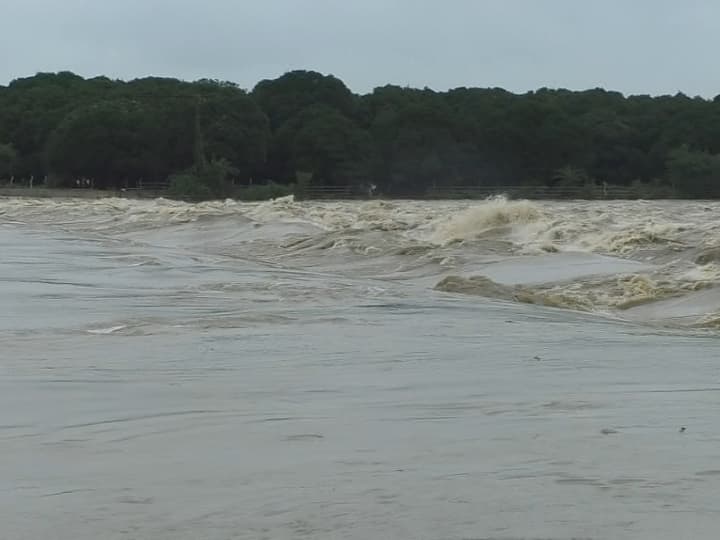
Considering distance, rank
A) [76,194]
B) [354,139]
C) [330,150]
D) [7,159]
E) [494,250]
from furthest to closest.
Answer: [7,159]
[354,139]
[330,150]
[76,194]
[494,250]

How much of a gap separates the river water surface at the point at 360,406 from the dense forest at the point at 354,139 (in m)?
43.2

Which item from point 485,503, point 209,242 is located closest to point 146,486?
point 485,503

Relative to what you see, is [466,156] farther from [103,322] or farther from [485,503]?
[485,503]

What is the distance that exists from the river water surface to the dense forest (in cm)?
4316

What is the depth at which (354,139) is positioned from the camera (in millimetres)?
64312

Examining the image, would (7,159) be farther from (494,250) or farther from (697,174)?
(494,250)

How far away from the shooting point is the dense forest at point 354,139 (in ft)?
193

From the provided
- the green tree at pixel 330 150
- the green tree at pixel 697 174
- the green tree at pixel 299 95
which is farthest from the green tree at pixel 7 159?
the green tree at pixel 697 174

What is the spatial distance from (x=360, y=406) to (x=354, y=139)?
59607 mm

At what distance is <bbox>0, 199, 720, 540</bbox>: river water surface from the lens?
3.43 metres

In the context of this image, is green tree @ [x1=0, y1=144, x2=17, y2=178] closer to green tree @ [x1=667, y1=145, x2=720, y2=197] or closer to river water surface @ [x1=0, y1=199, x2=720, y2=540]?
green tree @ [x1=667, y1=145, x2=720, y2=197]

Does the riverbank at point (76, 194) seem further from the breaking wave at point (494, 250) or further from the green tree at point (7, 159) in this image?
the breaking wave at point (494, 250)

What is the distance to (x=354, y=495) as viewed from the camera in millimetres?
3625

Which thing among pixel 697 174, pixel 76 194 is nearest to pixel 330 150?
pixel 76 194
